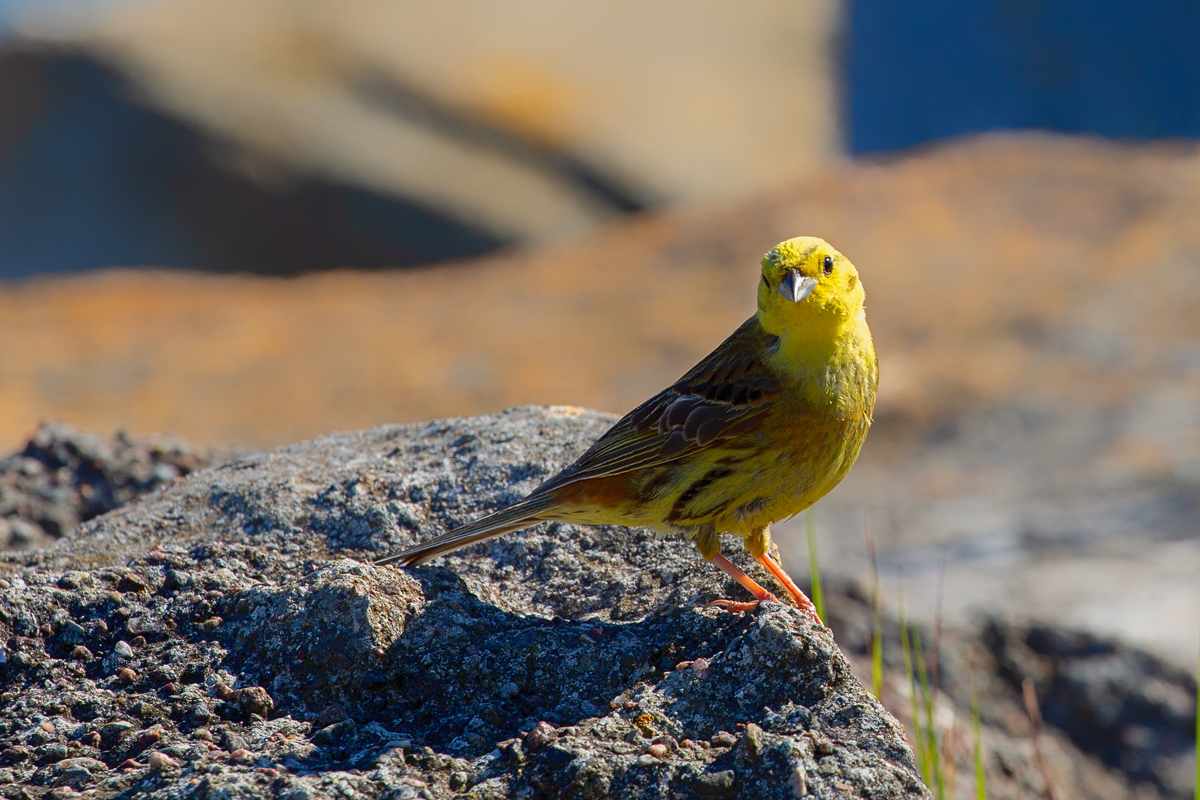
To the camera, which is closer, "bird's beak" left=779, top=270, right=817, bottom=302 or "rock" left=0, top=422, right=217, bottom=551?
"bird's beak" left=779, top=270, right=817, bottom=302

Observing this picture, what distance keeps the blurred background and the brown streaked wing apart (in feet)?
8.71

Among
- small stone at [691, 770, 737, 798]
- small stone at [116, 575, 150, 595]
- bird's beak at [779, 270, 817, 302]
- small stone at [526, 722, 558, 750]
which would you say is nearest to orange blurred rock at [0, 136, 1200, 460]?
bird's beak at [779, 270, 817, 302]

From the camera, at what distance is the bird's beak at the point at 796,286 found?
10.9 feet

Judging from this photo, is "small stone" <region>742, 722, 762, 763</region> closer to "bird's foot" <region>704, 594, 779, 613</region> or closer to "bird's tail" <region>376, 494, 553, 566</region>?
"bird's foot" <region>704, 594, 779, 613</region>

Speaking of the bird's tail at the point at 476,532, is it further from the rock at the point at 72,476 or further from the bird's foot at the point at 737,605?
the rock at the point at 72,476

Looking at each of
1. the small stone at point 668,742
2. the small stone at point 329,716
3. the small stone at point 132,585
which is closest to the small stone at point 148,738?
the small stone at point 329,716

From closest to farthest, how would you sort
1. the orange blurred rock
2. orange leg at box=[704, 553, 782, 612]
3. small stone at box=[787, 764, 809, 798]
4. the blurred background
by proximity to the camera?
small stone at box=[787, 764, 809, 798]
orange leg at box=[704, 553, 782, 612]
the blurred background
the orange blurred rock

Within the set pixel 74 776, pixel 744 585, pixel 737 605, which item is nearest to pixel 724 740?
pixel 737 605

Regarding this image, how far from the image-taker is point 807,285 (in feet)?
11.1

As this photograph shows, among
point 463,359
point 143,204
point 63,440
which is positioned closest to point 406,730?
point 63,440

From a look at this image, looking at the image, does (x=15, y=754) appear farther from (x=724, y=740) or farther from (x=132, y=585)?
(x=724, y=740)

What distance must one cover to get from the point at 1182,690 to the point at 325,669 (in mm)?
4130

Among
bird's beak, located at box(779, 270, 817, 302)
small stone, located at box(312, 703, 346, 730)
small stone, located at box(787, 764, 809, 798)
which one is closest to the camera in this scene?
small stone, located at box(787, 764, 809, 798)

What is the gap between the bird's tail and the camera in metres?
3.38
